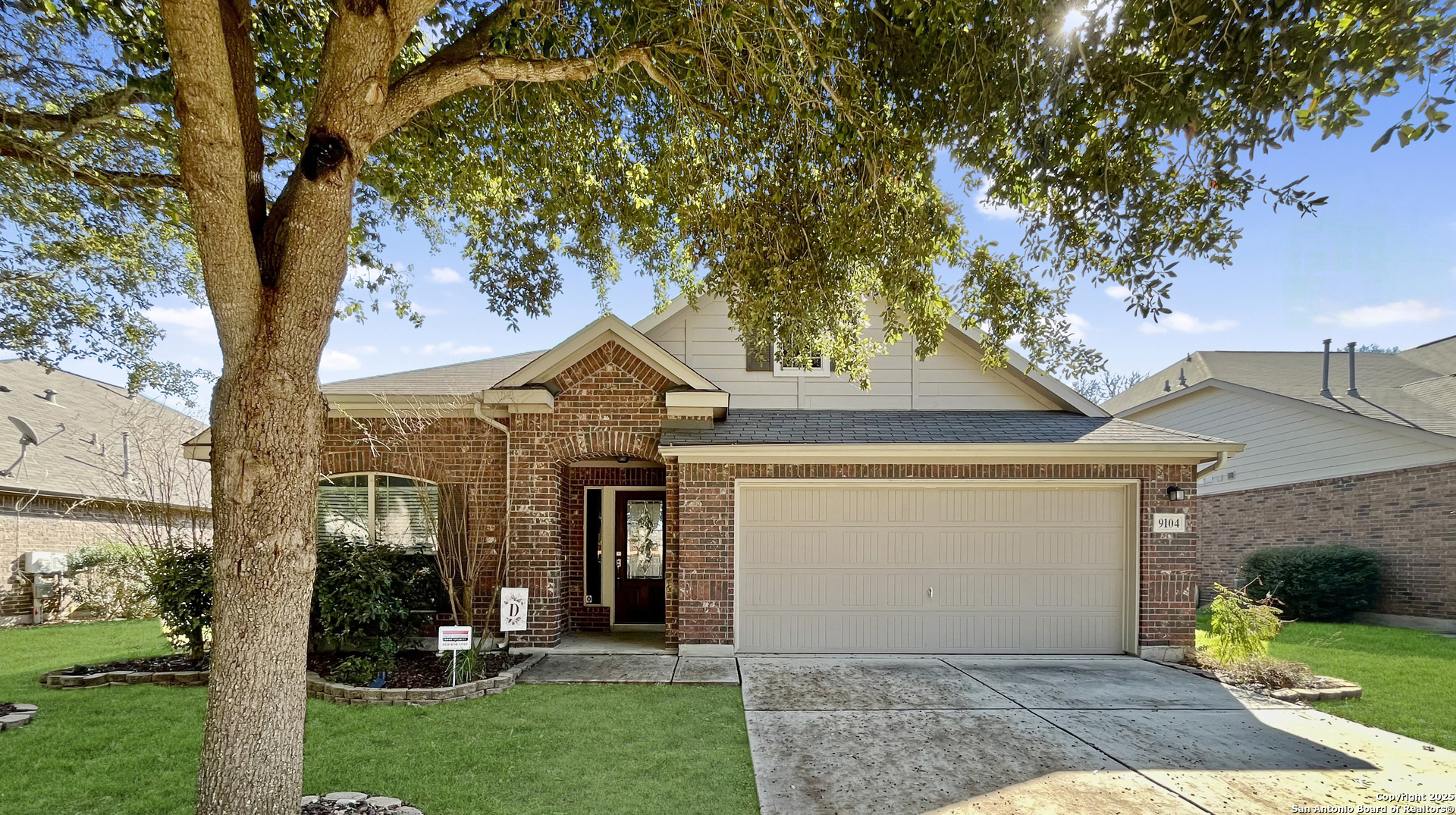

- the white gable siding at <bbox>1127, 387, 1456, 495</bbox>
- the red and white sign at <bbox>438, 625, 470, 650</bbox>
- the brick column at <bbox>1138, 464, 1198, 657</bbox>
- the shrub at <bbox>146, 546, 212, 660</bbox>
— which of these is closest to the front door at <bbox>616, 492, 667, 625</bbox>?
the red and white sign at <bbox>438, 625, 470, 650</bbox>

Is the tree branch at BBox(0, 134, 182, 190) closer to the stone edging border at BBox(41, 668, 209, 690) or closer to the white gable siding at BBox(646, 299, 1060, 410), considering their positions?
the stone edging border at BBox(41, 668, 209, 690)

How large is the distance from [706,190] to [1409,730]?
326 inches

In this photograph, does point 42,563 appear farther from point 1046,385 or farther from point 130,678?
point 1046,385

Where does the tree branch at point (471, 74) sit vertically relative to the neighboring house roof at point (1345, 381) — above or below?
above

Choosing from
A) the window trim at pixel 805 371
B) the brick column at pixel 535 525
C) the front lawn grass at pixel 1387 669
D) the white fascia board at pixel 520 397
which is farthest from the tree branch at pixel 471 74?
the front lawn grass at pixel 1387 669

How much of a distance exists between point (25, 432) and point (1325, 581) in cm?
2677

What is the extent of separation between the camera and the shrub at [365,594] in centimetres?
A: 796

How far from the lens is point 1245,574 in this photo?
14594mm

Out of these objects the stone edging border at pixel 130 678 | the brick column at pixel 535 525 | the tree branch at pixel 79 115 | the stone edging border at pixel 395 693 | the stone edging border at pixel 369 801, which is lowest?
the stone edging border at pixel 130 678

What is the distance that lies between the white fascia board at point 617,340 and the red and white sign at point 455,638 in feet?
11.0

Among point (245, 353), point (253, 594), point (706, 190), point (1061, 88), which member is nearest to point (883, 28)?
point (1061, 88)

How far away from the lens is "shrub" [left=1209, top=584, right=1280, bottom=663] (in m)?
7.88

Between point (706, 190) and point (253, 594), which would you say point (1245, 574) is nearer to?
point (706, 190)

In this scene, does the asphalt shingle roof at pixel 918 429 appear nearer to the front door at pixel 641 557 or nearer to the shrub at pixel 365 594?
the front door at pixel 641 557
